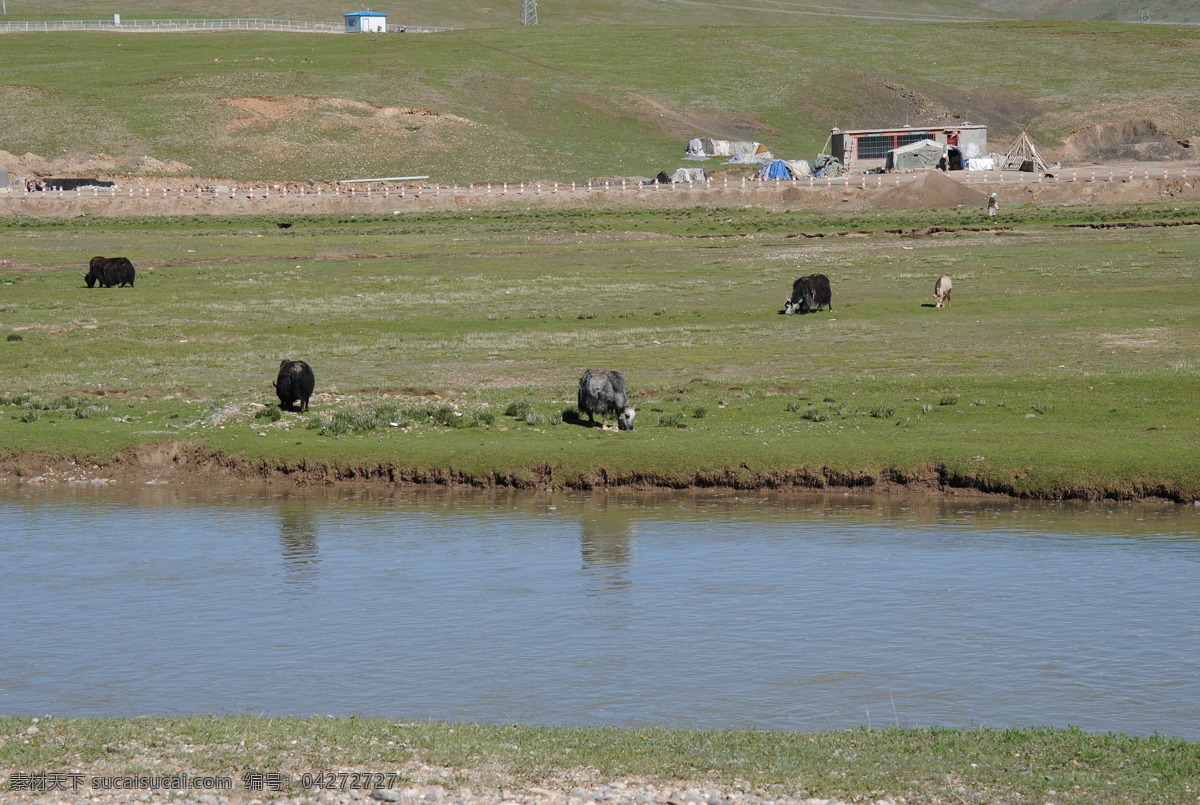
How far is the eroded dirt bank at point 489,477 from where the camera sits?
22922 mm

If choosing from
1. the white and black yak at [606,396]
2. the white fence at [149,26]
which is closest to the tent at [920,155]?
the white and black yak at [606,396]

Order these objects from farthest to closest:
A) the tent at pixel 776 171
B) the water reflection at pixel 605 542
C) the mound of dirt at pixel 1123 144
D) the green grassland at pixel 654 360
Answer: the mound of dirt at pixel 1123 144 → the tent at pixel 776 171 → the green grassland at pixel 654 360 → the water reflection at pixel 605 542

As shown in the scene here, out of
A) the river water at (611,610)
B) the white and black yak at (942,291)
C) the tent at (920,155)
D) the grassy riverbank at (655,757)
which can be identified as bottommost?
the river water at (611,610)

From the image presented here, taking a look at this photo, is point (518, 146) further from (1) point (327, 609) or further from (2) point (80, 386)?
(1) point (327, 609)

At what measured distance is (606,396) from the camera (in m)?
26.0

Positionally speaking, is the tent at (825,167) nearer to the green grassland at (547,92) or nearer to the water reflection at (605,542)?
the green grassland at (547,92)

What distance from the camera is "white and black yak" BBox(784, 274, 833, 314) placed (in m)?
40.4

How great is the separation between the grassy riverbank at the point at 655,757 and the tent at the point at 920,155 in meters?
101

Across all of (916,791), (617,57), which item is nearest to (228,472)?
(916,791)

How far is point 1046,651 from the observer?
14695 millimetres

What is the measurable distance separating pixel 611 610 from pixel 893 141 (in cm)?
10437

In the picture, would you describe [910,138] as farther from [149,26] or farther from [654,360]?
[149,26]

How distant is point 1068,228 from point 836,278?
2239 centimetres

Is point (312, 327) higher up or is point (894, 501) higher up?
point (312, 327)
